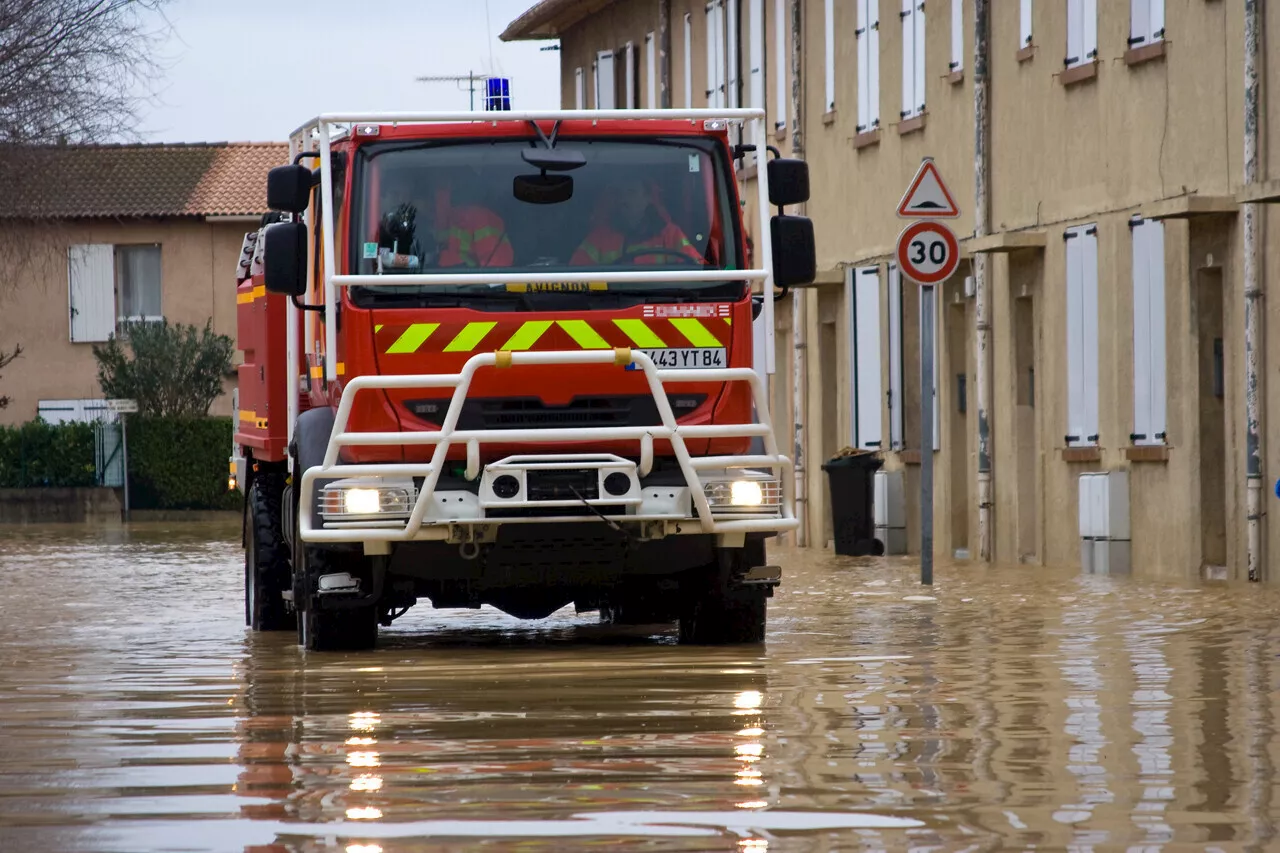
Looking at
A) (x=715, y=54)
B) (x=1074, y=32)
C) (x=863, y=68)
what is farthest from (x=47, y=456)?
(x=1074, y=32)

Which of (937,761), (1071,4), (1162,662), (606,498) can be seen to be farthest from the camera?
(1071,4)

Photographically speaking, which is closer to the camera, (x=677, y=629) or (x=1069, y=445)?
(x=677, y=629)

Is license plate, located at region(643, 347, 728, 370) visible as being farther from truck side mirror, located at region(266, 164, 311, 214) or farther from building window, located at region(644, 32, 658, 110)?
building window, located at region(644, 32, 658, 110)

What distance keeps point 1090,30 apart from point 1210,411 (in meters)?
3.80

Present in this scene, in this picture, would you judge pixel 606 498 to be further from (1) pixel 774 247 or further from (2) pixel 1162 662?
(2) pixel 1162 662

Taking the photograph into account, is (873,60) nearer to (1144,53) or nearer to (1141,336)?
(1144,53)

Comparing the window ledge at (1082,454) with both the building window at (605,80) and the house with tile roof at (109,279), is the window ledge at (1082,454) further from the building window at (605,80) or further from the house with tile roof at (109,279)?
the house with tile roof at (109,279)

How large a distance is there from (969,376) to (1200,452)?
5701 mm

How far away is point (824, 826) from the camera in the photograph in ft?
23.5

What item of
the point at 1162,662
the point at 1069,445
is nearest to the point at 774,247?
the point at 1162,662

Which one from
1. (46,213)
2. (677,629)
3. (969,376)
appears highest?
(46,213)

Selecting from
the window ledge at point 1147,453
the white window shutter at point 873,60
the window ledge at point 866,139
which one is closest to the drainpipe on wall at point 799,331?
the window ledge at point 866,139

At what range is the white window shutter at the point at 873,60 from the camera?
1172 inches

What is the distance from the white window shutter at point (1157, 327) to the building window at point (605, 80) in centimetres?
1898
